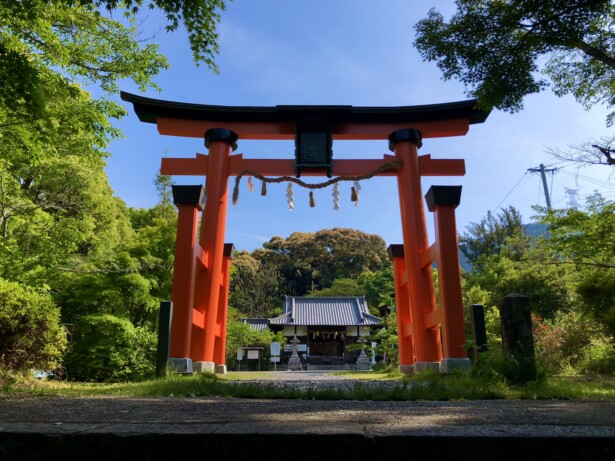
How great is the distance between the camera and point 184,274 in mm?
8641

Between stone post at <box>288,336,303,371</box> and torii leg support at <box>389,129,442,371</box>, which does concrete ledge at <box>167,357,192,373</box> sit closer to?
torii leg support at <box>389,129,442,371</box>

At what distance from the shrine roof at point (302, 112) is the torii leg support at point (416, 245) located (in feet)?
1.66

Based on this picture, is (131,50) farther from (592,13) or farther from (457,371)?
(457,371)

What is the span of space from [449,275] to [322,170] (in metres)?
4.21

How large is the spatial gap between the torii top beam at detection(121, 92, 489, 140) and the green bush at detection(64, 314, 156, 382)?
5064mm

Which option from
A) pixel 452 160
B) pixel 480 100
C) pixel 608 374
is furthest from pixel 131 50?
pixel 608 374

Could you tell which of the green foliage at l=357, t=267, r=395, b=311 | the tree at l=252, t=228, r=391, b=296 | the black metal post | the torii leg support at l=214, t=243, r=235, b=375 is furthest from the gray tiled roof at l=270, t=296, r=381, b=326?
the black metal post

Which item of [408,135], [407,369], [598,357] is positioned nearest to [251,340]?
[407,369]

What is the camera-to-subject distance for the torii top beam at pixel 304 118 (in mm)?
10672

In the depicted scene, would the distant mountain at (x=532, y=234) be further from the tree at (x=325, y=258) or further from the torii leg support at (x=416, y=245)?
the tree at (x=325, y=258)

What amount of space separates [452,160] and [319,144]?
11.5 feet

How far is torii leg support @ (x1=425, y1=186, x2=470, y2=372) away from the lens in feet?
27.8

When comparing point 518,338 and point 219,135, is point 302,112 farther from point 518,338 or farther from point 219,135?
point 518,338

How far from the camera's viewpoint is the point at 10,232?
972 centimetres
